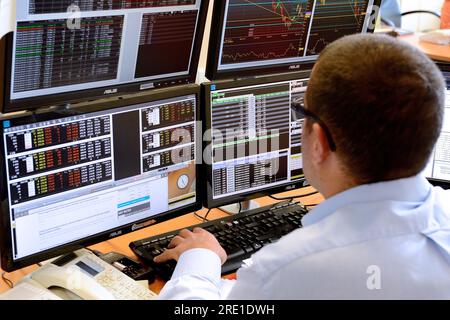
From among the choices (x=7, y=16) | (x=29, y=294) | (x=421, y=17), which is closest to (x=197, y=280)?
(x=29, y=294)

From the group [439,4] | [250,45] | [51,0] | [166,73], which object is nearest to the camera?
[51,0]

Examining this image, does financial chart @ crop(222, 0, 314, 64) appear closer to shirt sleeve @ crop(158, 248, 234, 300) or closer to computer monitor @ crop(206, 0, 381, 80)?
computer monitor @ crop(206, 0, 381, 80)

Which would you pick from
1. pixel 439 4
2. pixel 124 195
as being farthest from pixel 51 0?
pixel 439 4

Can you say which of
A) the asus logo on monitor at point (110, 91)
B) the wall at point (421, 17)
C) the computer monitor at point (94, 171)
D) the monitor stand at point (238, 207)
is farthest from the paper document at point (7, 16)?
the wall at point (421, 17)

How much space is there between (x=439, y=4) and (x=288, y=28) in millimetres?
4349

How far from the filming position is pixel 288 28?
1.90 metres

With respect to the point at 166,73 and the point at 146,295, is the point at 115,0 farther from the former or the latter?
the point at 146,295

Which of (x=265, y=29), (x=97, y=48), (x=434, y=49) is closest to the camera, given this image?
(x=97, y=48)

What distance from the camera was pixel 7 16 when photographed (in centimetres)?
140

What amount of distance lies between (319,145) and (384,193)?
14 centimetres

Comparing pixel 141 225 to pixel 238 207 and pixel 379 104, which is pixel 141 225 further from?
pixel 379 104

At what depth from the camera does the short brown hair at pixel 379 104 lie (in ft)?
3.56

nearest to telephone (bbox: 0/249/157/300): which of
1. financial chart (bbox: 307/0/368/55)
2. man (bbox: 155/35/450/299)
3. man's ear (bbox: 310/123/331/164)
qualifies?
man (bbox: 155/35/450/299)

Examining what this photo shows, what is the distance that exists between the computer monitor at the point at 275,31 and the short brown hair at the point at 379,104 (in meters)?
0.64
